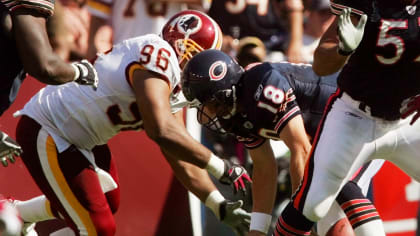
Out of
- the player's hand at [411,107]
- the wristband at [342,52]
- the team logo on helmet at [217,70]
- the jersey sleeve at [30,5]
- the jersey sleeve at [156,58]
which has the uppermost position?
the jersey sleeve at [30,5]

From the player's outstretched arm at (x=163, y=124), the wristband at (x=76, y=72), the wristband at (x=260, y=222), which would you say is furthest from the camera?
the wristband at (x=260, y=222)

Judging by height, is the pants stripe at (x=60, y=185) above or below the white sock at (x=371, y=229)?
above

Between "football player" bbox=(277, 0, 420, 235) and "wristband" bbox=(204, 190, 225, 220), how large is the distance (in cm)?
47

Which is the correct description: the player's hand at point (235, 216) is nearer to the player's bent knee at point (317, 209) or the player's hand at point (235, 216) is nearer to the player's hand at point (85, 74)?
the player's bent knee at point (317, 209)

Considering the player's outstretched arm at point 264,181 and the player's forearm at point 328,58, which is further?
the player's outstretched arm at point 264,181

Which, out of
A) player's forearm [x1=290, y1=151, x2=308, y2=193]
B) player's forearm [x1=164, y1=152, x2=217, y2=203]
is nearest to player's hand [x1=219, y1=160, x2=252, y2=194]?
player's forearm [x1=290, y1=151, x2=308, y2=193]

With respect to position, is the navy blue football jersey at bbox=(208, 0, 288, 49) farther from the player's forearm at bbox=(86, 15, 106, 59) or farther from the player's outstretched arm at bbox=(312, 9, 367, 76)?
the player's outstretched arm at bbox=(312, 9, 367, 76)

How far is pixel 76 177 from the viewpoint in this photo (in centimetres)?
489

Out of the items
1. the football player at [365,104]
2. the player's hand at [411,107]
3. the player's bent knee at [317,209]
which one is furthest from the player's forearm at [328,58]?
the player's bent knee at [317,209]

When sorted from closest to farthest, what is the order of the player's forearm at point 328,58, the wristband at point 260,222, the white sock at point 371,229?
the player's forearm at point 328,58, the white sock at point 371,229, the wristband at point 260,222

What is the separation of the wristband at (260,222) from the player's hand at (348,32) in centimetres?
132

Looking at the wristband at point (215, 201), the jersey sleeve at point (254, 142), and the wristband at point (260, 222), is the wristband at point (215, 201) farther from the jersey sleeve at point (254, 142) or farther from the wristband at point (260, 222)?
the jersey sleeve at point (254, 142)

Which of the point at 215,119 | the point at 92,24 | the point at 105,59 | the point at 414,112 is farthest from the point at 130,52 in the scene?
the point at 92,24

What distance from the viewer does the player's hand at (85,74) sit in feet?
14.5
